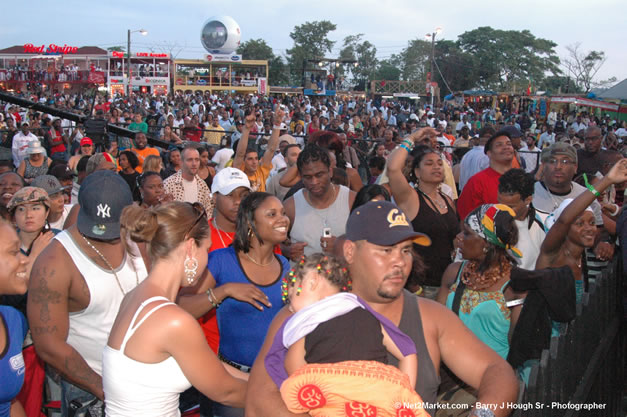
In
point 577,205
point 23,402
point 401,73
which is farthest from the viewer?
point 401,73

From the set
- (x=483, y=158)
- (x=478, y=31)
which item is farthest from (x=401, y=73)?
(x=483, y=158)

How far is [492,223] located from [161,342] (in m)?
2.11

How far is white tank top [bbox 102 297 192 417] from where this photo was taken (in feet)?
7.50

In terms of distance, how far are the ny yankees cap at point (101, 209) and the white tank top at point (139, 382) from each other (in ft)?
2.65

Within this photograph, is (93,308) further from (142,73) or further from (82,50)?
(82,50)

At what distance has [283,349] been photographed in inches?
84.4

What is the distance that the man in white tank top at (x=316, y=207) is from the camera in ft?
15.6

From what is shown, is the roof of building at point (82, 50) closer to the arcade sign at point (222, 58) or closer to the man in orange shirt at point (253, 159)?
the arcade sign at point (222, 58)

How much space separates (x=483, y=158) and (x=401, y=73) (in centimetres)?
9534

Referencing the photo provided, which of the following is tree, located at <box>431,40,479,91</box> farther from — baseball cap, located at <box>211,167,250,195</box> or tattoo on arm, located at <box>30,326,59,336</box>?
tattoo on arm, located at <box>30,326,59,336</box>

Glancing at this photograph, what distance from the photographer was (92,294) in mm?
2932

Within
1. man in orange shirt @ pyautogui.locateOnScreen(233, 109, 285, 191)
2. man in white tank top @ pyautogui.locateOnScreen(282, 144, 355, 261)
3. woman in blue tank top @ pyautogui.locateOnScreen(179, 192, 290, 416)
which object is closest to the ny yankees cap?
woman in blue tank top @ pyautogui.locateOnScreen(179, 192, 290, 416)

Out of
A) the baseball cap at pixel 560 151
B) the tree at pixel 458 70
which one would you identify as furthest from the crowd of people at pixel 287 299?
the tree at pixel 458 70

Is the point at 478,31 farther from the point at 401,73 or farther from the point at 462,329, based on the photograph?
the point at 462,329
